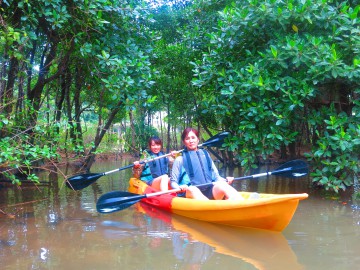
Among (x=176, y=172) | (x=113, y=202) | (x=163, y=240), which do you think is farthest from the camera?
(x=176, y=172)

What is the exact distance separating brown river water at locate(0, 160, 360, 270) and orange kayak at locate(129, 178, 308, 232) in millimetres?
97

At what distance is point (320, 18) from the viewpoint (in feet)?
15.8

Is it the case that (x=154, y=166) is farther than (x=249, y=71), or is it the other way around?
(x=154, y=166)

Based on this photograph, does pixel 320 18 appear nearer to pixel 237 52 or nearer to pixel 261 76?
pixel 261 76

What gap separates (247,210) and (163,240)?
34.4 inches

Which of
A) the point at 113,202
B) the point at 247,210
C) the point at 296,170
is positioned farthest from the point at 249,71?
the point at 113,202

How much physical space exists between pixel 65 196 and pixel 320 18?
4.69m

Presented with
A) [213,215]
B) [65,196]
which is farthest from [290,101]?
[65,196]

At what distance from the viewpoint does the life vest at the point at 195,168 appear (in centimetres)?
478

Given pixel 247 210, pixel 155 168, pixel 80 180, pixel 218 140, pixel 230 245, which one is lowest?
pixel 230 245

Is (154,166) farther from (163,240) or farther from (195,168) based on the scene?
(163,240)

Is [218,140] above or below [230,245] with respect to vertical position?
above

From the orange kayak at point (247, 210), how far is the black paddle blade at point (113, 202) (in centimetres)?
61

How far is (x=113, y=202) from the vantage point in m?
4.45
